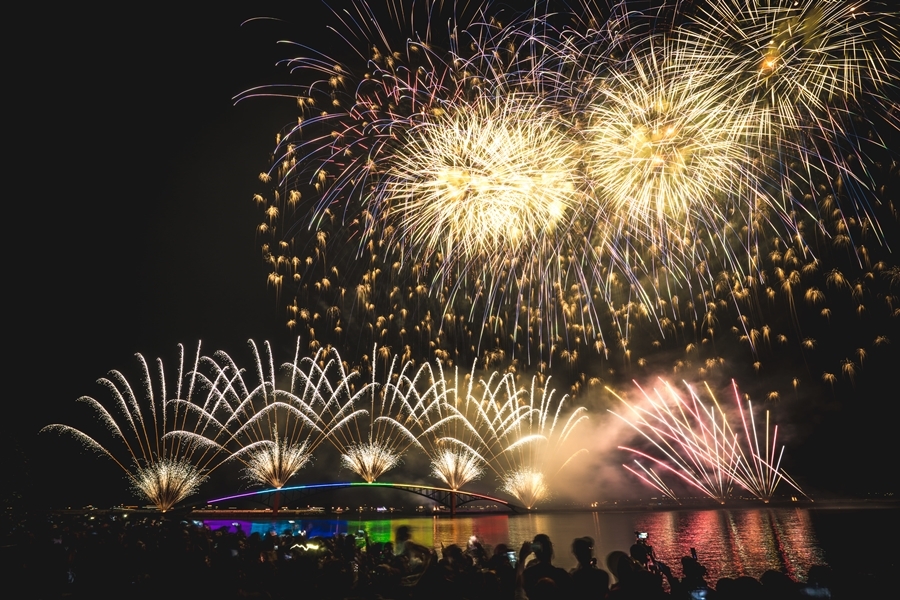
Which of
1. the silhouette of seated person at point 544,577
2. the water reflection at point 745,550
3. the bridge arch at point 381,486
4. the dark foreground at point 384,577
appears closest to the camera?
the silhouette of seated person at point 544,577

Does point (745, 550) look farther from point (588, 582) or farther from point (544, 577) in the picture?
point (544, 577)

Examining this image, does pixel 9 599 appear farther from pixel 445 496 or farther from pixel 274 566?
pixel 445 496

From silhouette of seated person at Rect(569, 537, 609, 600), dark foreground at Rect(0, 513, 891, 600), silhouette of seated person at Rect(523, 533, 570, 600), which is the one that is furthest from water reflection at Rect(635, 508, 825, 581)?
silhouette of seated person at Rect(569, 537, 609, 600)

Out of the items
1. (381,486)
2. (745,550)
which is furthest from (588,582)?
(381,486)

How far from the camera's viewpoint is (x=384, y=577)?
28.1 feet

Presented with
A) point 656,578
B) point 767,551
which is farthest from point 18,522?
point 767,551

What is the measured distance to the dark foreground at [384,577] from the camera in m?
5.49

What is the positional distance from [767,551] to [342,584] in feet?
158

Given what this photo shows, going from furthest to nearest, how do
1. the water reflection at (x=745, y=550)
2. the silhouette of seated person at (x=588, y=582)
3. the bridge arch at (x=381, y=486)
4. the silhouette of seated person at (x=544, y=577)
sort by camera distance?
the bridge arch at (x=381, y=486) < the water reflection at (x=745, y=550) < the silhouette of seated person at (x=588, y=582) < the silhouette of seated person at (x=544, y=577)

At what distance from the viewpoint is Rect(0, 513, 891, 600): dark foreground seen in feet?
18.0

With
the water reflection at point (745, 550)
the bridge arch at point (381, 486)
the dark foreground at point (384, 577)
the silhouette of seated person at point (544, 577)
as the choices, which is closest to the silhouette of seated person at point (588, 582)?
the dark foreground at point (384, 577)

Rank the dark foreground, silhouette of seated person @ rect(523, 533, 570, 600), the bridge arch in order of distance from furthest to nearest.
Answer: the bridge arch → the dark foreground → silhouette of seated person @ rect(523, 533, 570, 600)

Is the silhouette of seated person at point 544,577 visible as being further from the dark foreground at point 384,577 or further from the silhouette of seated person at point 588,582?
the silhouette of seated person at point 588,582

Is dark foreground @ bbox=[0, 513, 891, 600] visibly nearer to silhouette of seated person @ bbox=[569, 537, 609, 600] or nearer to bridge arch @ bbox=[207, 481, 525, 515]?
silhouette of seated person @ bbox=[569, 537, 609, 600]
